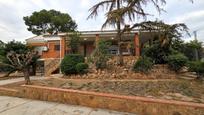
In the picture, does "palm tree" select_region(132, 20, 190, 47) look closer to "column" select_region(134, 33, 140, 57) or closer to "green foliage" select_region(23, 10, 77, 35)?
"column" select_region(134, 33, 140, 57)

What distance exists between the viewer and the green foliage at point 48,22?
37.3 meters

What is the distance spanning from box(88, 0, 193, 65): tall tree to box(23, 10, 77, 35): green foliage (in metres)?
24.0

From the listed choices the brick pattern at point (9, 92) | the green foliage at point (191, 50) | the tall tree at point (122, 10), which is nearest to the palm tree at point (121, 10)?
the tall tree at point (122, 10)

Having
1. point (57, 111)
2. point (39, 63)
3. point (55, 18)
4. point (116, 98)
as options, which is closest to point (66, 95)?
point (57, 111)

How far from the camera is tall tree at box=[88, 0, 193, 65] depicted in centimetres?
1361

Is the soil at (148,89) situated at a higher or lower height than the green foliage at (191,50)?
lower

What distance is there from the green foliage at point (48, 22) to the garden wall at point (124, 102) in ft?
106

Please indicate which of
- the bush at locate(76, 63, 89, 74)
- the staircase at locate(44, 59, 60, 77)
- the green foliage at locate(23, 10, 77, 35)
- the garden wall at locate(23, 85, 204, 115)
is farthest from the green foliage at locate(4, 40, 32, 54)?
the green foliage at locate(23, 10, 77, 35)

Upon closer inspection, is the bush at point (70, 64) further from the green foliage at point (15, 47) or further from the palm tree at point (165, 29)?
the green foliage at point (15, 47)

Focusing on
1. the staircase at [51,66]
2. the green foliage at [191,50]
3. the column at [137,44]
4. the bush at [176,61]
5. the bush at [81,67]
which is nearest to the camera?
the bush at [176,61]

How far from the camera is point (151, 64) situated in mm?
13703

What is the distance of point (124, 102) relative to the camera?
5.41 meters

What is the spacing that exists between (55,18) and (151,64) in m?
28.0

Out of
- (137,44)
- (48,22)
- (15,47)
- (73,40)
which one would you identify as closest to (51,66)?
(73,40)
